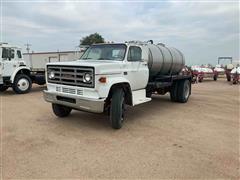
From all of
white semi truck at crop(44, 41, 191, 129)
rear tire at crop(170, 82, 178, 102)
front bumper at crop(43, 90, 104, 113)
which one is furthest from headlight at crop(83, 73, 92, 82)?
rear tire at crop(170, 82, 178, 102)

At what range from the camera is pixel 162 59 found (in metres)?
8.23

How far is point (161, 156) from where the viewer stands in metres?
4.15

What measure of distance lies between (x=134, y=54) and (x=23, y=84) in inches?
308

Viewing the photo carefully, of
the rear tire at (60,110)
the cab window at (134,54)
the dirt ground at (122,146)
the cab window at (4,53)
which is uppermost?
the cab window at (4,53)

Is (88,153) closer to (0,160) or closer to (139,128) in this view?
(0,160)

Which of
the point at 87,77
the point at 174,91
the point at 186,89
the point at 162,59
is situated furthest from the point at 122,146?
the point at 186,89

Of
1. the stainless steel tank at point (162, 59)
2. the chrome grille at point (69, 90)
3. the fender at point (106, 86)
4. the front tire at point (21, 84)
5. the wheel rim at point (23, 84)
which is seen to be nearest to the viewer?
the fender at point (106, 86)

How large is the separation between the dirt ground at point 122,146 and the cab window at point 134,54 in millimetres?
1736

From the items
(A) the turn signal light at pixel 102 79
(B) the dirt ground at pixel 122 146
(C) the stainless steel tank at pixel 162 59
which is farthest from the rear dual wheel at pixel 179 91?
(A) the turn signal light at pixel 102 79

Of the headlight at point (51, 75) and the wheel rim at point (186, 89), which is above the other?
the headlight at point (51, 75)

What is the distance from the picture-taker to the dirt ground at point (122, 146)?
3.62m

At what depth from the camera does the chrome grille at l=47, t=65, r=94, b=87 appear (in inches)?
207

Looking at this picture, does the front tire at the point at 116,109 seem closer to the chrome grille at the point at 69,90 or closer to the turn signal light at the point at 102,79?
the turn signal light at the point at 102,79

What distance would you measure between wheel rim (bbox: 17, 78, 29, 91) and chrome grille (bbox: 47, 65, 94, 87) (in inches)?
266
